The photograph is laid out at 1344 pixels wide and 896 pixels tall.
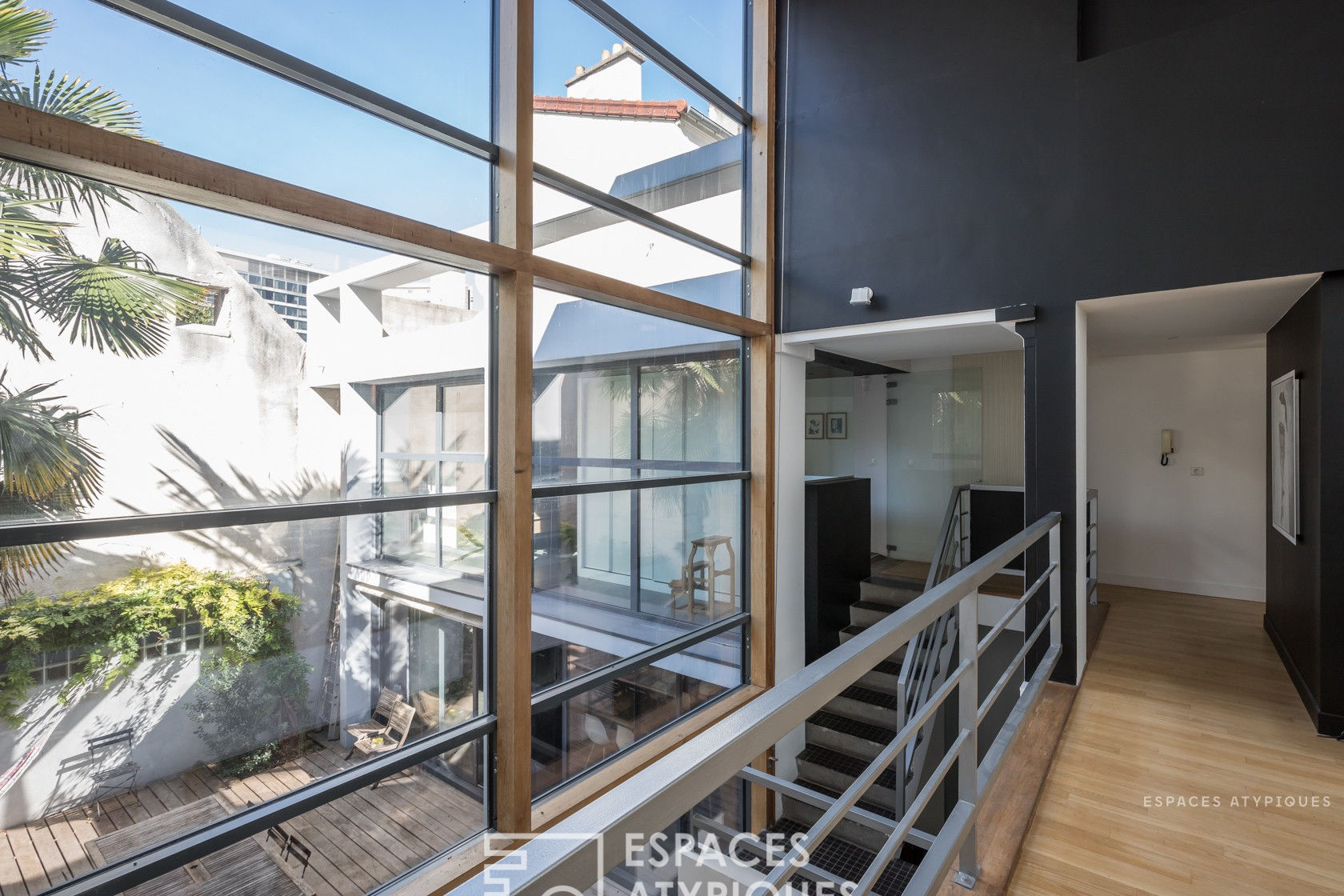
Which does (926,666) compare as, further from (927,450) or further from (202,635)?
(202,635)

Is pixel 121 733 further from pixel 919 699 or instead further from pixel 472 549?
pixel 919 699

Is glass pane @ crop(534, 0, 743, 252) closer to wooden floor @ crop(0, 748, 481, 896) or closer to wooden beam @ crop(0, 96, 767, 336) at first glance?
wooden beam @ crop(0, 96, 767, 336)

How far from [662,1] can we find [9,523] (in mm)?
4291

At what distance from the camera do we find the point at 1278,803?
2.37 metres

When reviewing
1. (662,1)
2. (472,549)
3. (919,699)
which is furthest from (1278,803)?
(662,1)

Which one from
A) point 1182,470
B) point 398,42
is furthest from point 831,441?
point 398,42

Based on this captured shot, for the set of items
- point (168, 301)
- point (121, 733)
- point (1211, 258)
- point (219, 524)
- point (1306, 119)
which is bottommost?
point (121, 733)

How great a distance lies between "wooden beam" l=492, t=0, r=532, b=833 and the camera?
306 cm

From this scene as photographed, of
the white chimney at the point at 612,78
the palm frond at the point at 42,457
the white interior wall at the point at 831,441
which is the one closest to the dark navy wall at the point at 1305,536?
the white interior wall at the point at 831,441

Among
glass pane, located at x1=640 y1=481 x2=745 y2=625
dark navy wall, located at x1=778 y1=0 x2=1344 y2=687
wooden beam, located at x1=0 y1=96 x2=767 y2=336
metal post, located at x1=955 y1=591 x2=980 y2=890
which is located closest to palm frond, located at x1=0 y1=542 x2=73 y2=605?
wooden beam, located at x1=0 y1=96 x2=767 y2=336

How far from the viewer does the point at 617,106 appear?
4.05m

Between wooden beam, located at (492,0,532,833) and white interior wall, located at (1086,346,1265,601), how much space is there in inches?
220

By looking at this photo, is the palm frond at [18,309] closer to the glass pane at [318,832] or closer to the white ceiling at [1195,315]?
the glass pane at [318,832]

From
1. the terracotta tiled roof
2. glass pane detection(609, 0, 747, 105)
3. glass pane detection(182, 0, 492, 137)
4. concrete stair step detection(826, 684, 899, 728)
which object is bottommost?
concrete stair step detection(826, 684, 899, 728)
